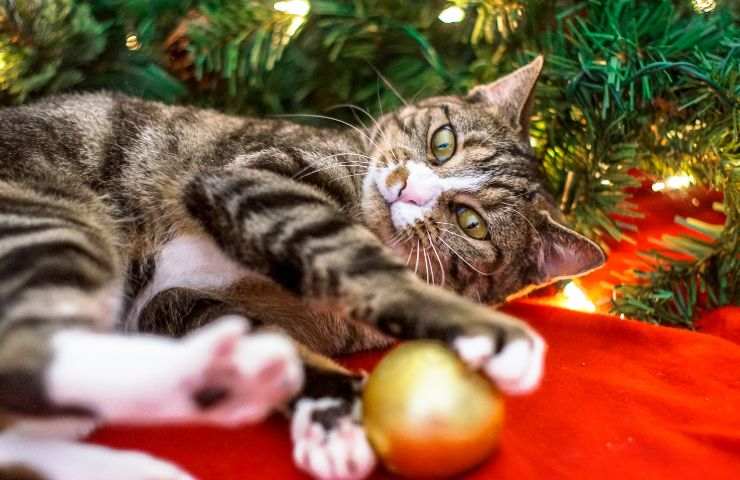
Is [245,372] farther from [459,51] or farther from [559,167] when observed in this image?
[459,51]

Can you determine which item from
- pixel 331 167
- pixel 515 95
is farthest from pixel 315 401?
pixel 515 95

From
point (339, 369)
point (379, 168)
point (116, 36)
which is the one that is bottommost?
point (339, 369)

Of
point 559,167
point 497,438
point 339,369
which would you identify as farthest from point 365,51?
point 497,438

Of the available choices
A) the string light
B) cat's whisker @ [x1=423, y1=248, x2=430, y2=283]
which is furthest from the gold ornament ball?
the string light

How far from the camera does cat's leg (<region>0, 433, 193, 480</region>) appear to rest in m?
0.65

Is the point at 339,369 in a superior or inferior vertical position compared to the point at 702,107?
inferior

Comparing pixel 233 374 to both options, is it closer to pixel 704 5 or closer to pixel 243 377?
pixel 243 377

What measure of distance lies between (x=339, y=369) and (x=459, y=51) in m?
0.92

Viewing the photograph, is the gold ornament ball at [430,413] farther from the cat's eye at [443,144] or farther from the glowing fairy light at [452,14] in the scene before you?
the glowing fairy light at [452,14]

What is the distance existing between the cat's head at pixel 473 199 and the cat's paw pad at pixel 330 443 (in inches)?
15.1

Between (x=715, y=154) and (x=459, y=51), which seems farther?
(x=459, y=51)

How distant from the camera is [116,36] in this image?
4.27 feet

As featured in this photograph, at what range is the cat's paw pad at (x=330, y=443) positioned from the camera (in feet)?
2.26

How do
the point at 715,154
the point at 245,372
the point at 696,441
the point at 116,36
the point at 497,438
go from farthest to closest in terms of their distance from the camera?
the point at 116,36 → the point at 715,154 → the point at 696,441 → the point at 497,438 → the point at 245,372
